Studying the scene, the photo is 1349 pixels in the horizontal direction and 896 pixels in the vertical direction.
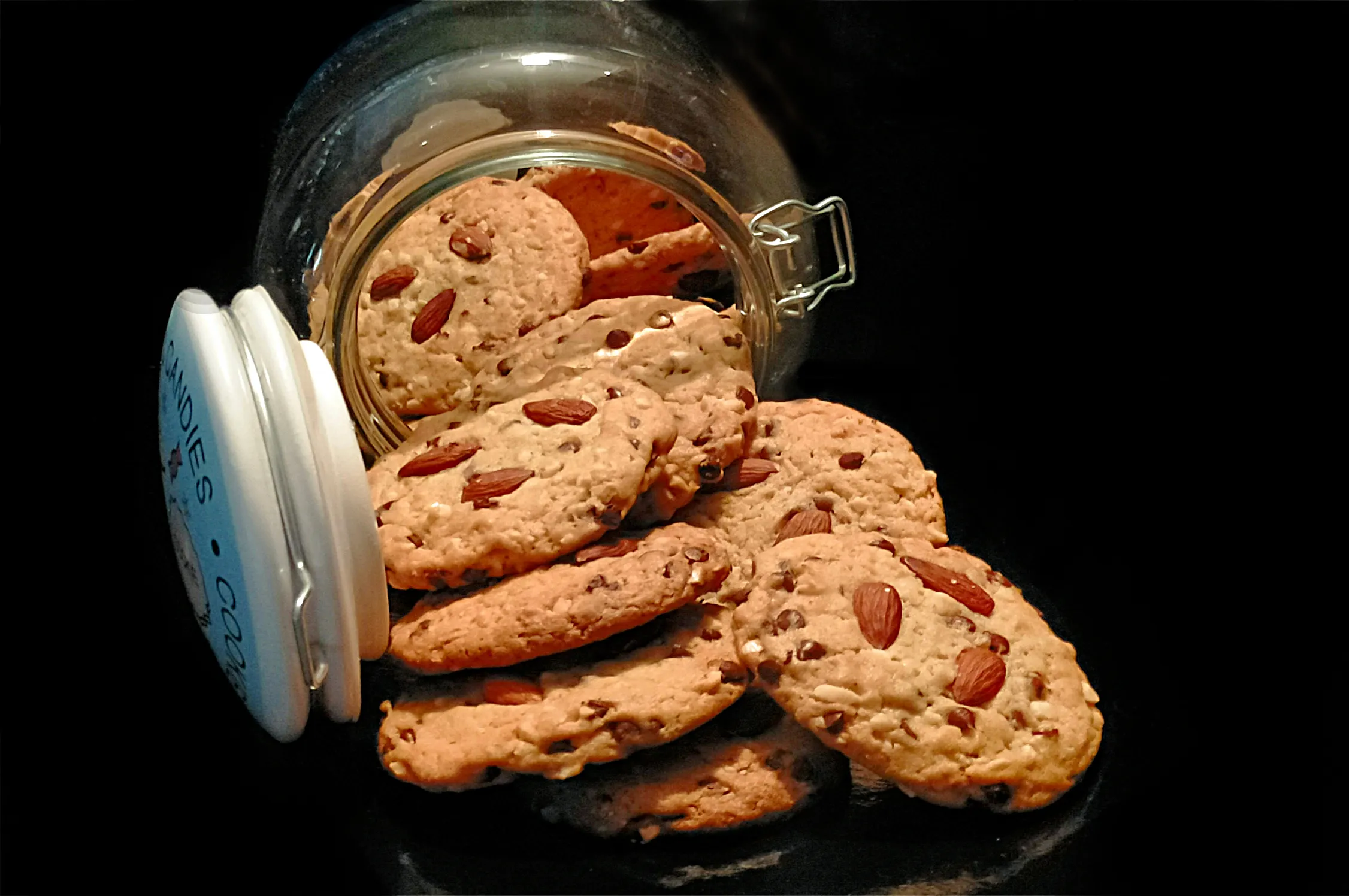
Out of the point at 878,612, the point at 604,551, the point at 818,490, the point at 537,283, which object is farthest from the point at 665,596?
the point at 537,283

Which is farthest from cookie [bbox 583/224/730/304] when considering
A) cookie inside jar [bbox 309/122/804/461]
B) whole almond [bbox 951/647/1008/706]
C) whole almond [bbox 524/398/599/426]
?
whole almond [bbox 951/647/1008/706]

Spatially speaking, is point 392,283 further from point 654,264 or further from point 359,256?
point 654,264

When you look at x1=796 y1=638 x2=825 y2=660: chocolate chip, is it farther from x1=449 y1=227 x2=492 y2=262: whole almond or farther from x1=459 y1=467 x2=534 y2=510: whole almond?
x1=449 y1=227 x2=492 y2=262: whole almond

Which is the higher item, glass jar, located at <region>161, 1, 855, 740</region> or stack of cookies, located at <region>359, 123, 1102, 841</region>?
glass jar, located at <region>161, 1, 855, 740</region>

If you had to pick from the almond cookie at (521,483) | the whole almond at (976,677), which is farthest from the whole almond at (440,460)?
the whole almond at (976,677)

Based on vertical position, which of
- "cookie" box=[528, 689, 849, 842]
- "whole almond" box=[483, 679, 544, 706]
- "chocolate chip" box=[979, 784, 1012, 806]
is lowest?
"chocolate chip" box=[979, 784, 1012, 806]

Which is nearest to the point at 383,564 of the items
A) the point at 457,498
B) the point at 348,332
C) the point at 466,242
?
the point at 457,498
